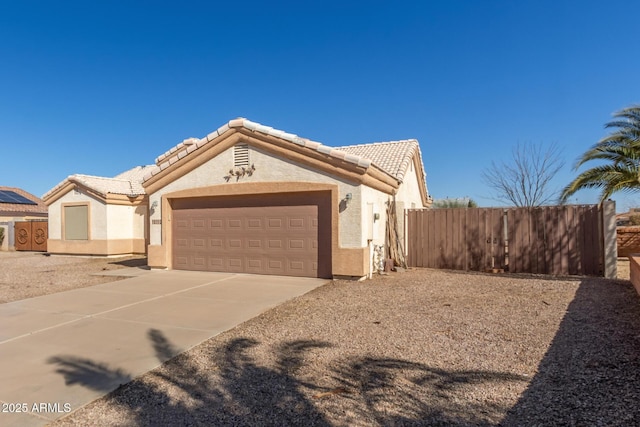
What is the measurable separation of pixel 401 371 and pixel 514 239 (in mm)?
9680

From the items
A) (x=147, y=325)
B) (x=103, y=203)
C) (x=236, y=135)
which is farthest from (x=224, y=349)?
(x=103, y=203)

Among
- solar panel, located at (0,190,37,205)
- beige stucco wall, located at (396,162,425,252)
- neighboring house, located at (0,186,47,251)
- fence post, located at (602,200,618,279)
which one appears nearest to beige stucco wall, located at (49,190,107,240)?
neighboring house, located at (0,186,47,251)

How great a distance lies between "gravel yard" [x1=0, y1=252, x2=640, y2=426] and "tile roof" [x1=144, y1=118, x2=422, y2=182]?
5.08 m

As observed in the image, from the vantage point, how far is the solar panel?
118 ft

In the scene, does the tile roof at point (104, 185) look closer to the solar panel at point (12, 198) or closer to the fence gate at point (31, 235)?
the fence gate at point (31, 235)

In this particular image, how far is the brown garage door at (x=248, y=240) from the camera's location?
11.8m

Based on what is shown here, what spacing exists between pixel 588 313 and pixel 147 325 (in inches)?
316

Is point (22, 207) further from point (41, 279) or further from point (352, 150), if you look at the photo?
point (352, 150)

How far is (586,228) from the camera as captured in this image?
11594mm

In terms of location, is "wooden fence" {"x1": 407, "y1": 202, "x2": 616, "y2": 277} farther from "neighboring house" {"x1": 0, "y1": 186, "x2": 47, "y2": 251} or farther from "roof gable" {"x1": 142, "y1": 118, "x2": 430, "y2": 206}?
"neighboring house" {"x1": 0, "y1": 186, "x2": 47, "y2": 251}

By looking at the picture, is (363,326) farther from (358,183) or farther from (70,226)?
(70,226)

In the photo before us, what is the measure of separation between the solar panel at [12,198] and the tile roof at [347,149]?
27.5m

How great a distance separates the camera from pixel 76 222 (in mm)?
20656

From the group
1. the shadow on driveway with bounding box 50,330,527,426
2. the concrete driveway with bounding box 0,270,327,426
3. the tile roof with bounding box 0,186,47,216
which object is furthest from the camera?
the tile roof with bounding box 0,186,47,216
